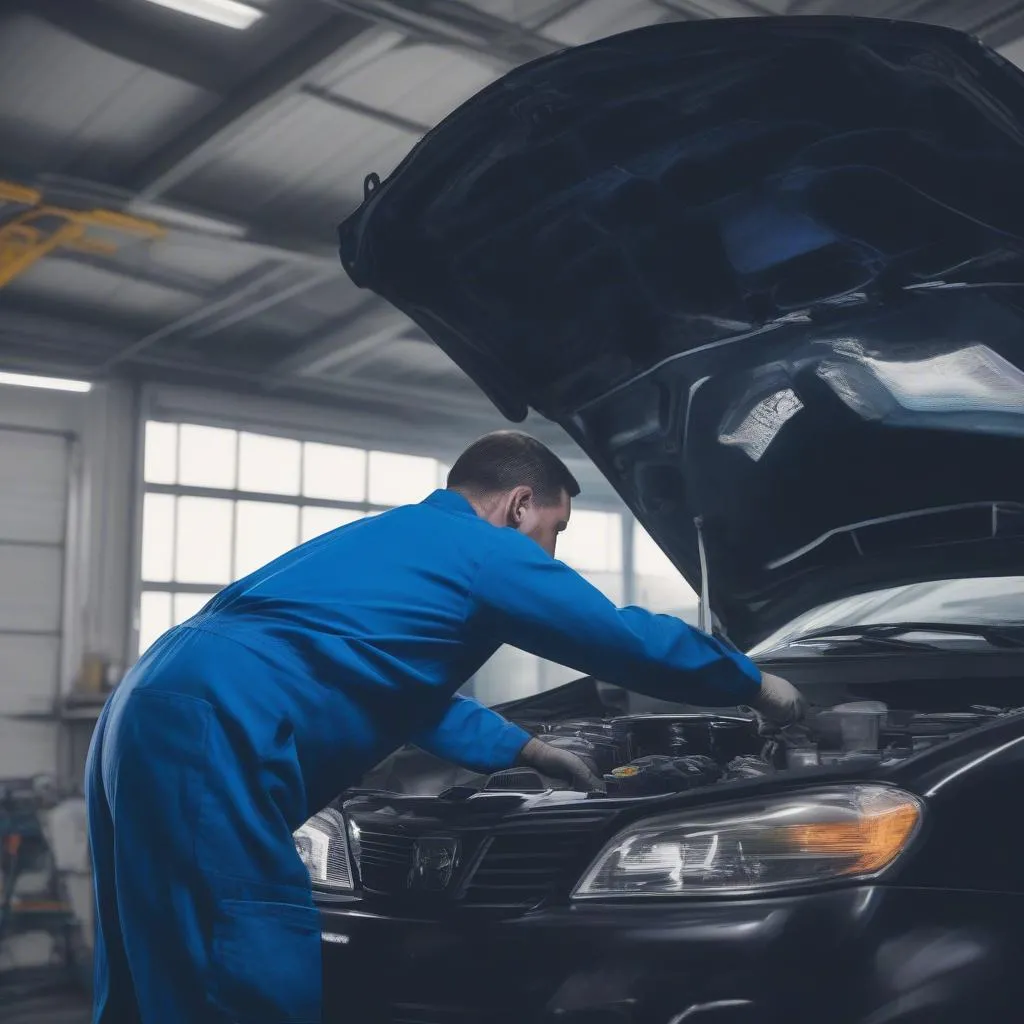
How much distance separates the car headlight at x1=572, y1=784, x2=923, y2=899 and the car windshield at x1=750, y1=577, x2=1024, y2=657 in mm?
1068

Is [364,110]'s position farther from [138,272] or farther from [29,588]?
[29,588]

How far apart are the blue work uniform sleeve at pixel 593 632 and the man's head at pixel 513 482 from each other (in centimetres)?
22

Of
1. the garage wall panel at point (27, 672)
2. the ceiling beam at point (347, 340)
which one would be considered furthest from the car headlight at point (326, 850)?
the garage wall panel at point (27, 672)

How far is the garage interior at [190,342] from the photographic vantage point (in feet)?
20.8

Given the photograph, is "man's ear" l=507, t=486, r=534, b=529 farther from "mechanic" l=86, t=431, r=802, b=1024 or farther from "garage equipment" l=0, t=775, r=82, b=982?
"garage equipment" l=0, t=775, r=82, b=982

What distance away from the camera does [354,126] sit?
7.48 m

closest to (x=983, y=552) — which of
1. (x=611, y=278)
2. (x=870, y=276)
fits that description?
(x=870, y=276)

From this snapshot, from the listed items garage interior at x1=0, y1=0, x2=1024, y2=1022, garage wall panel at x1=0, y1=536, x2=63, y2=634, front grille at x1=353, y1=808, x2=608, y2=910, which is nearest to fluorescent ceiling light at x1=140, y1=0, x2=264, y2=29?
garage interior at x1=0, y1=0, x2=1024, y2=1022

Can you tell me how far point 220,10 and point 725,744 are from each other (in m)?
5.12

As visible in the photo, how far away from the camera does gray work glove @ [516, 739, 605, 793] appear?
230 cm

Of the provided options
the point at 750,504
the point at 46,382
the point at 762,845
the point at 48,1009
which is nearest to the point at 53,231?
the point at 46,382

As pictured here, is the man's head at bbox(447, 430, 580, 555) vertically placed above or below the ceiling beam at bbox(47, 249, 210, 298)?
below

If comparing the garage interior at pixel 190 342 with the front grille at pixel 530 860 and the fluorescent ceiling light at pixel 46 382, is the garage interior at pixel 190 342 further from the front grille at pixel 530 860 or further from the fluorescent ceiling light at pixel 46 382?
the front grille at pixel 530 860

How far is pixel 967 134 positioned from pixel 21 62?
6066mm
